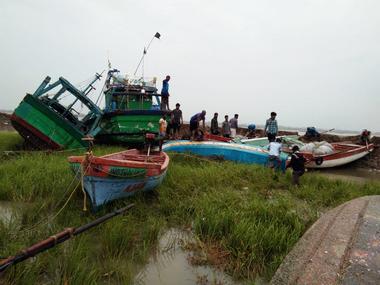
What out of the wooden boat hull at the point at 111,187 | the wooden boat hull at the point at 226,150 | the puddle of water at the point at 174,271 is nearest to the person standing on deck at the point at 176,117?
the wooden boat hull at the point at 226,150

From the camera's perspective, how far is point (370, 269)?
2.83 metres

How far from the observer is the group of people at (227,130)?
7375mm

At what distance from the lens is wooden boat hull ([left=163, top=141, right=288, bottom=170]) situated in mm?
10719

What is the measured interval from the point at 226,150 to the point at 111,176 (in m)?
6.35

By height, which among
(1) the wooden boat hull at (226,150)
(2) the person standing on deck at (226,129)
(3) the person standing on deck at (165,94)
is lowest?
(1) the wooden boat hull at (226,150)

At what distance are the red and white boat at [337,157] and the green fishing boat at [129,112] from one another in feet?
20.1

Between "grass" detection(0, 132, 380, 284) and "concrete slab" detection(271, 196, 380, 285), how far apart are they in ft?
1.55

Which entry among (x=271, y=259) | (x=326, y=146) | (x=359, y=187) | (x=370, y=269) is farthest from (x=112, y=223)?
(x=326, y=146)

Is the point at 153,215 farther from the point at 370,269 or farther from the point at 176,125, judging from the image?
the point at 176,125

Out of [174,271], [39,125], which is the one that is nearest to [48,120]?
[39,125]

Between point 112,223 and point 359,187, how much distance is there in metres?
6.20

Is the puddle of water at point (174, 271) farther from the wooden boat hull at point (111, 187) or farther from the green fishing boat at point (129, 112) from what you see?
the green fishing boat at point (129, 112)

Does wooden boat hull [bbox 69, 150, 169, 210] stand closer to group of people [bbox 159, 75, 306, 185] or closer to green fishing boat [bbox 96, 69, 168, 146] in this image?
group of people [bbox 159, 75, 306, 185]

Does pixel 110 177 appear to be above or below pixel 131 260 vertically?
above
